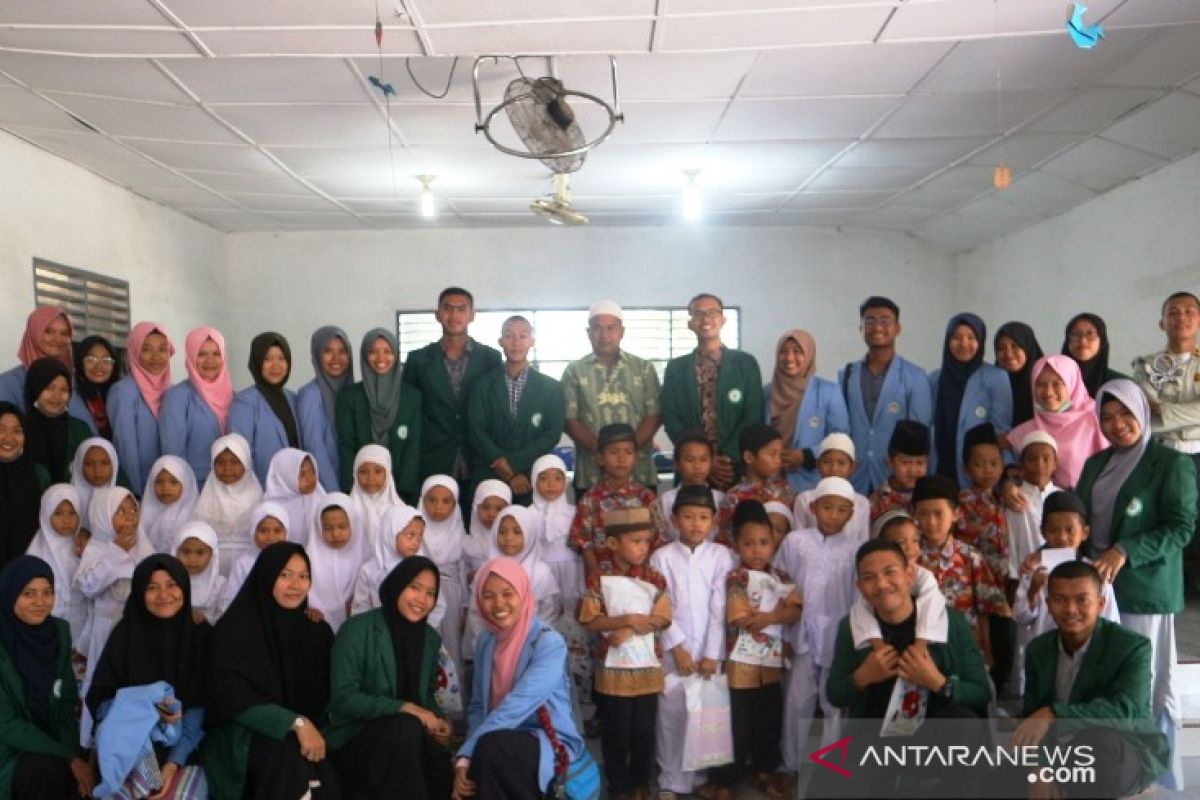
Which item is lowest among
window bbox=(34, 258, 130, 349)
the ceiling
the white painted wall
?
window bbox=(34, 258, 130, 349)

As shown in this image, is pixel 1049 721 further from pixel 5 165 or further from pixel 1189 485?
pixel 5 165

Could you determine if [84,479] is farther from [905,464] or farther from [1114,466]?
[1114,466]

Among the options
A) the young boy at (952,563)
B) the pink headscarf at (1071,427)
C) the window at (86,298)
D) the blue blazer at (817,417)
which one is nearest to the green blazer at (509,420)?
the blue blazer at (817,417)

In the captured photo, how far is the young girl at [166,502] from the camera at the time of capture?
3.79m

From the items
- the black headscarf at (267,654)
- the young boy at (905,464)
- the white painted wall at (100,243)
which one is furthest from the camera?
the white painted wall at (100,243)

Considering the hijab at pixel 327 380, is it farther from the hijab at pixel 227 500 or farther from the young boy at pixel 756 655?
the young boy at pixel 756 655

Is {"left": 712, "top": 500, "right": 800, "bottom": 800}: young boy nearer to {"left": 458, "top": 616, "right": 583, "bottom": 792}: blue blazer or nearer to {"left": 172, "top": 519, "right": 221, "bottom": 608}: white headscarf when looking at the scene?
{"left": 458, "top": 616, "right": 583, "bottom": 792}: blue blazer

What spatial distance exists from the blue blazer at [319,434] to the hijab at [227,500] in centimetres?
37

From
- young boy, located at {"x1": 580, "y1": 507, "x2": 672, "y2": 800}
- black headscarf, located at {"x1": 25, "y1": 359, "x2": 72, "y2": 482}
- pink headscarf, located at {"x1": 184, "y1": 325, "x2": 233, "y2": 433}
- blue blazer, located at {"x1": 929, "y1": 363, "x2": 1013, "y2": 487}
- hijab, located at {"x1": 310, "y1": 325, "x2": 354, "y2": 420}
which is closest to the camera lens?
young boy, located at {"x1": 580, "y1": 507, "x2": 672, "y2": 800}

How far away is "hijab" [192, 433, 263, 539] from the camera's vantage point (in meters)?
3.79

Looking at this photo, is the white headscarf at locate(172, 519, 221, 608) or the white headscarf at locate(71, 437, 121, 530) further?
the white headscarf at locate(71, 437, 121, 530)

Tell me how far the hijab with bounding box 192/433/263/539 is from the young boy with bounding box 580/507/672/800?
4.96ft

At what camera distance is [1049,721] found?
2592 millimetres

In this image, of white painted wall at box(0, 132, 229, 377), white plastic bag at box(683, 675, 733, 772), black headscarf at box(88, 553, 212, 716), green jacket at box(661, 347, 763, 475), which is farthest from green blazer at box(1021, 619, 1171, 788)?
white painted wall at box(0, 132, 229, 377)
